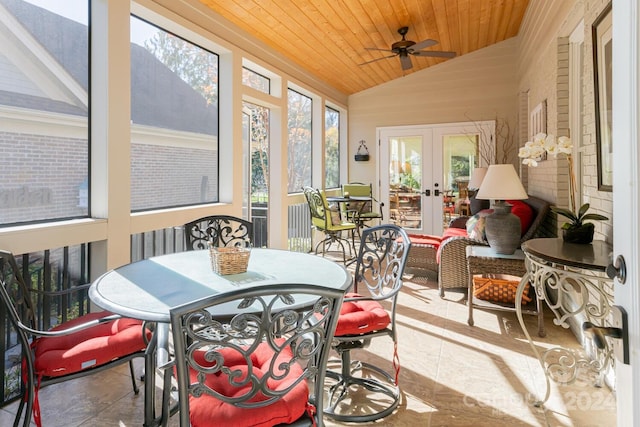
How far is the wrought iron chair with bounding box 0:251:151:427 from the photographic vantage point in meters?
1.58

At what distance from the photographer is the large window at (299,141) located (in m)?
6.09

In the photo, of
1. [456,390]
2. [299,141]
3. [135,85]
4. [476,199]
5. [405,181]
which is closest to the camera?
[456,390]

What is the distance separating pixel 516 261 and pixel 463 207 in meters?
4.06

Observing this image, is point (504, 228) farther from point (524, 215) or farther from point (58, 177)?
point (58, 177)

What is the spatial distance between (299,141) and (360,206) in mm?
1497

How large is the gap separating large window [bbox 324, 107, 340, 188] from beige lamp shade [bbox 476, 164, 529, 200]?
4.29 meters

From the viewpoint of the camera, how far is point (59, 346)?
1.75 m

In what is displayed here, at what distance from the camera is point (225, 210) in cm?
411

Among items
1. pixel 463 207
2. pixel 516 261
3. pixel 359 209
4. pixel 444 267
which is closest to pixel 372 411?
pixel 516 261

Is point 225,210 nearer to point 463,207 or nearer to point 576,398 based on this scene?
point 576,398

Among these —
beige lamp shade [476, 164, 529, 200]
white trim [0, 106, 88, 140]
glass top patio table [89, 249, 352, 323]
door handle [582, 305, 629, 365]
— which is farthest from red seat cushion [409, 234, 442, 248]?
door handle [582, 305, 629, 365]

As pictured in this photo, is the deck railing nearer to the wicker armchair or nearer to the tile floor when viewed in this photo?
the tile floor

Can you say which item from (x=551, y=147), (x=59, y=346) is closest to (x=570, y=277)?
A: (x=551, y=147)

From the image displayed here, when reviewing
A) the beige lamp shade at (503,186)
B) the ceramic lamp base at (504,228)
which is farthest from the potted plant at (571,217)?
the ceramic lamp base at (504,228)
